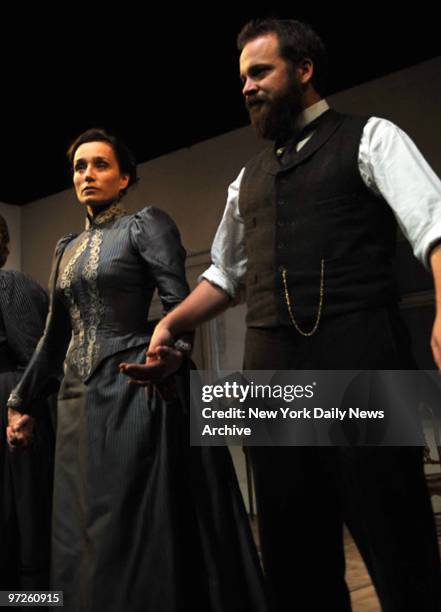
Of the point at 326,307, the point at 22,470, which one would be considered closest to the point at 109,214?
the point at 22,470

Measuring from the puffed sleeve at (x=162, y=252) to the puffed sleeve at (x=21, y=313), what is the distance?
0.73m

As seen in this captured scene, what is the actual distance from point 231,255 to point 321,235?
0.29 m

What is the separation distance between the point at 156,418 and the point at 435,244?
0.90 m

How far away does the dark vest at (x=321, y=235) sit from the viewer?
4.25ft

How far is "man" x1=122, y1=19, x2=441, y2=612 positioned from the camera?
3.98 feet

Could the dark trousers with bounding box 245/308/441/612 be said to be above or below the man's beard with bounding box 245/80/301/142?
below

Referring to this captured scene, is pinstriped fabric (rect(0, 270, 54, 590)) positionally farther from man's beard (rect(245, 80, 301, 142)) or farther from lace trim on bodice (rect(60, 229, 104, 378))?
man's beard (rect(245, 80, 301, 142))

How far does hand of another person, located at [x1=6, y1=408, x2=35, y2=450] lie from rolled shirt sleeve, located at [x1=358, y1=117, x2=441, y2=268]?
131 centimetres

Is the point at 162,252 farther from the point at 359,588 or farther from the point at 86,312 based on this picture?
the point at 359,588

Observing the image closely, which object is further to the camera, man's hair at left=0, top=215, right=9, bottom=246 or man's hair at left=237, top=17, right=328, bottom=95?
man's hair at left=0, top=215, right=9, bottom=246

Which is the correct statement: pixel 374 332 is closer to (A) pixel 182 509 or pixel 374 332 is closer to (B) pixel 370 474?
(B) pixel 370 474

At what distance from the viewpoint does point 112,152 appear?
2143 mm

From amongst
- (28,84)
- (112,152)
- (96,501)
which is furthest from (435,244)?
(28,84)

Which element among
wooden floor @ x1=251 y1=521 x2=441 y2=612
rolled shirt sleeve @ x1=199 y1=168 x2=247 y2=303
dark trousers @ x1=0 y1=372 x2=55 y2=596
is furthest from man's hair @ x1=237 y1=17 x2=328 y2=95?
wooden floor @ x1=251 y1=521 x2=441 y2=612
